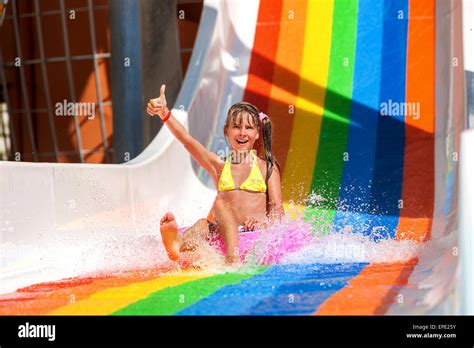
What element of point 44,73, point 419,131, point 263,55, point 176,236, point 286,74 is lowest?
point 176,236

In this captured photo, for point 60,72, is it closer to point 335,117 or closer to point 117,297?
point 335,117

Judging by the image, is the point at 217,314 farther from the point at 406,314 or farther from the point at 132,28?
the point at 132,28

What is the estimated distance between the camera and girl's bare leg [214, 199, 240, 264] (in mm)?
2682

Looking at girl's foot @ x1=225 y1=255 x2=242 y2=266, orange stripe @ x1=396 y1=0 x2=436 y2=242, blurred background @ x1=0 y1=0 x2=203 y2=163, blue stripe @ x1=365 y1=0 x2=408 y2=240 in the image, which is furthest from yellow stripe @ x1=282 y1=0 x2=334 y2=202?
blurred background @ x1=0 y1=0 x2=203 y2=163

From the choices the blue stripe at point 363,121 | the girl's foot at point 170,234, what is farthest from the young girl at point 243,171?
the blue stripe at point 363,121

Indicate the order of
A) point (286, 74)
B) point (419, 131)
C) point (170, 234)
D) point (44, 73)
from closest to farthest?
point (170, 234) → point (419, 131) → point (286, 74) → point (44, 73)

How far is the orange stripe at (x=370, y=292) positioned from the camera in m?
1.81

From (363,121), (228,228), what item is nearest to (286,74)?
(363,121)

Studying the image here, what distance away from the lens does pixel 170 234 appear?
105 inches

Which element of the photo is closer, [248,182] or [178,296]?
[178,296]

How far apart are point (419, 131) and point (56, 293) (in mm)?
2376

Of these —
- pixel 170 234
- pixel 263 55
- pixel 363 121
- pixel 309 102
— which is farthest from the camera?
pixel 263 55

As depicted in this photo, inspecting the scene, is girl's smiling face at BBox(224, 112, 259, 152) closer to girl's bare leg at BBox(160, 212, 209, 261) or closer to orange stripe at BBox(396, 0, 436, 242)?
girl's bare leg at BBox(160, 212, 209, 261)

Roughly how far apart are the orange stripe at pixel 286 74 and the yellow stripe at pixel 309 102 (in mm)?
31
